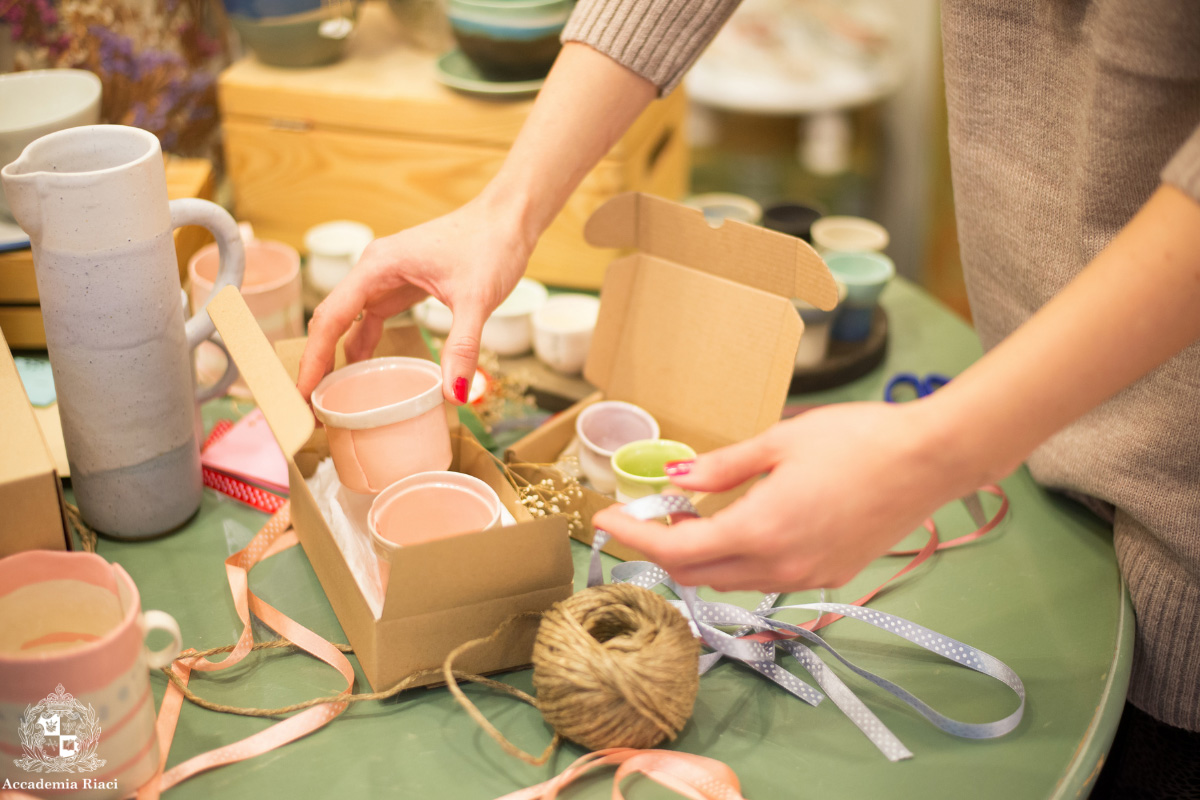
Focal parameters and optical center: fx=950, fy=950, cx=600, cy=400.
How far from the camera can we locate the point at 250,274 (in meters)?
1.25

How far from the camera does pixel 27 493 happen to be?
0.74m

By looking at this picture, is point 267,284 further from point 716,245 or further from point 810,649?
point 810,649

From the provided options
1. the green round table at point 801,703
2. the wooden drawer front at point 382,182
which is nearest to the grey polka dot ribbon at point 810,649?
the green round table at point 801,703

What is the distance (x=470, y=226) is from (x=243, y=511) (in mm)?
388

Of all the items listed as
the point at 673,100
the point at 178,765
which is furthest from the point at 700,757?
the point at 673,100

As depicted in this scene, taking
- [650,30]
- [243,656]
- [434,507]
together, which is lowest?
[243,656]

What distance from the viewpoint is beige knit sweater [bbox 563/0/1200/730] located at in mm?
795

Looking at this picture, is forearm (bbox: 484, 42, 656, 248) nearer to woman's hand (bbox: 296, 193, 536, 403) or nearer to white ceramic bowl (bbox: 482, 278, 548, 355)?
woman's hand (bbox: 296, 193, 536, 403)

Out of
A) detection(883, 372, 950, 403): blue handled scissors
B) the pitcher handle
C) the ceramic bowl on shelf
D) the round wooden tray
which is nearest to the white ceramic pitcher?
the pitcher handle

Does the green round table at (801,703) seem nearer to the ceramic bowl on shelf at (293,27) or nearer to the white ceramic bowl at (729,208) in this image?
the white ceramic bowl at (729,208)

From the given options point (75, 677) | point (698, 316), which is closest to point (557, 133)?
point (698, 316)

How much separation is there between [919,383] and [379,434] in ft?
2.39

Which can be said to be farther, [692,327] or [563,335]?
[563,335]

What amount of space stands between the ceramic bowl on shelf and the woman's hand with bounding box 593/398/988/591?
3.53 ft
